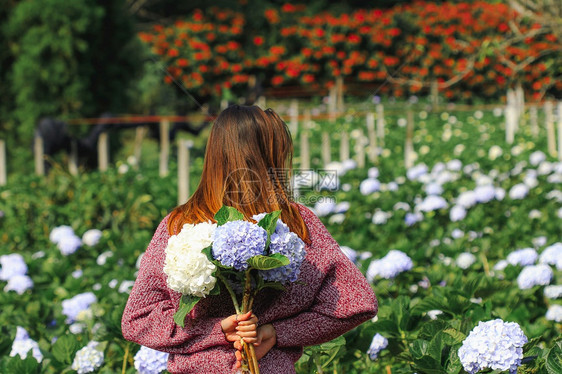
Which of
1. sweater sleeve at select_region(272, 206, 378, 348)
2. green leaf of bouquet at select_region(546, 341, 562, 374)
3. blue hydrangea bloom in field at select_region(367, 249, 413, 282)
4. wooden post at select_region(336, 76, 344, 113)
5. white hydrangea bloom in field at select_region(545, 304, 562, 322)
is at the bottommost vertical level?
wooden post at select_region(336, 76, 344, 113)

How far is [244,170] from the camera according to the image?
153 cm

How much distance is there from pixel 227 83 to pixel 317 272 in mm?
14274

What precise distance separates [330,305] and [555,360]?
0.51 m

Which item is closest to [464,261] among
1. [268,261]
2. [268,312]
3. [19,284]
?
[268,312]

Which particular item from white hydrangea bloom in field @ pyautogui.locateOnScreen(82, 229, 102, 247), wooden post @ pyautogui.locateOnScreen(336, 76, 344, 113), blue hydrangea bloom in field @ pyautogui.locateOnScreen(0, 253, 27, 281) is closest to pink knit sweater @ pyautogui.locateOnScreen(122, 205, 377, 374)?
blue hydrangea bloom in field @ pyautogui.locateOnScreen(0, 253, 27, 281)

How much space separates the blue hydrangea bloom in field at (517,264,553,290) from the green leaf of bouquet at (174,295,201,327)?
1471mm

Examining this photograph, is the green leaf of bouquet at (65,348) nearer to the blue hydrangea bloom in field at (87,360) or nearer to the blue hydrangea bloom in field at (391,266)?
the blue hydrangea bloom in field at (87,360)

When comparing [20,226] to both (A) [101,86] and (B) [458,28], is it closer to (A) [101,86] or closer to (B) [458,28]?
(A) [101,86]

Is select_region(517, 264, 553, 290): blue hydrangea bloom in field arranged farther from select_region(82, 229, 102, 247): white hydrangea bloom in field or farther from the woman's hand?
select_region(82, 229, 102, 247): white hydrangea bloom in field

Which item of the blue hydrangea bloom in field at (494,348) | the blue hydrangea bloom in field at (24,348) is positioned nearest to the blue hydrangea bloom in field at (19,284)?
the blue hydrangea bloom in field at (24,348)

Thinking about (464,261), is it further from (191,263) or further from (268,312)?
(191,263)

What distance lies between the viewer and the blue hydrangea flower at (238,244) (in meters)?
1.26

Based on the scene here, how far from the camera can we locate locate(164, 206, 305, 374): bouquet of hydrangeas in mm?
1266

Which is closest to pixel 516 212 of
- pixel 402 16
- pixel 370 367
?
pixel 370 367
